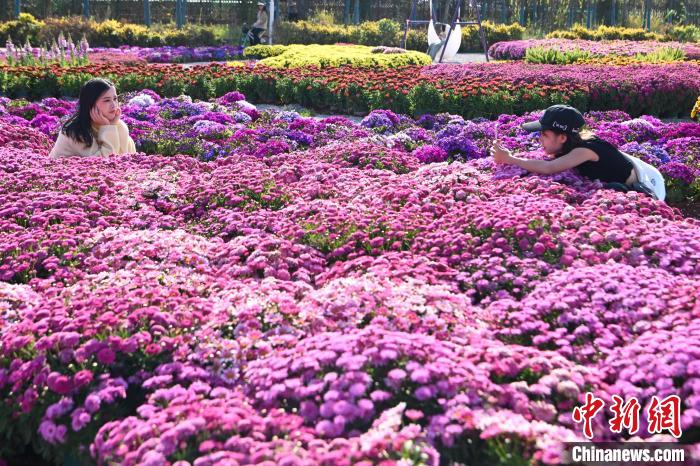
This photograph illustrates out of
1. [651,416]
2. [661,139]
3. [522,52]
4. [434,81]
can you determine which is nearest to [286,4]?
[522,52]

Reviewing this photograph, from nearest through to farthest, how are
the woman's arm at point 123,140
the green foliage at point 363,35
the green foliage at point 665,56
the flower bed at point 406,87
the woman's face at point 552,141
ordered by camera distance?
the woman's face at point 552,141
the woman's arm at point 123,140
the flower bed at point 406,87
the green foliage at point 665,56
the green foliage at point 363,35

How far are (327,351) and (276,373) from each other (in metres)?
0.23

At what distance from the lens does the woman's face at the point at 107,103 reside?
747 centimetres

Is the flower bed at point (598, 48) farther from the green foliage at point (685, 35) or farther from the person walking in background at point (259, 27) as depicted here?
the person walking in background at point (259, 27)

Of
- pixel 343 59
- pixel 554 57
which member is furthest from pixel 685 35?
pixel 343 59

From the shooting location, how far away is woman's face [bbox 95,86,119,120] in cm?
747

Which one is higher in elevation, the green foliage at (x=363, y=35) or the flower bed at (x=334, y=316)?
the green foliage at (x=363, y=35)

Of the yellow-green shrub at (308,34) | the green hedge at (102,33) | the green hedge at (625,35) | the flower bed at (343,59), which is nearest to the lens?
the flower bed at (343,59)

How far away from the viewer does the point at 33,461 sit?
3.53 meters

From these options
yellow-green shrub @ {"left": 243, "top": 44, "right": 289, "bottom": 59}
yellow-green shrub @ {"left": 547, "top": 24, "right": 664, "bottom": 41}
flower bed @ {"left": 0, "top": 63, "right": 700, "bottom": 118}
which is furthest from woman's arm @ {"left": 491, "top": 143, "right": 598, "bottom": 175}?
yellow-green shrub @ {"left": 547, "top": 24, "right": 664, "bottom": 41}

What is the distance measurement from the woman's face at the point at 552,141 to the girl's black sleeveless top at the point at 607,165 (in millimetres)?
151

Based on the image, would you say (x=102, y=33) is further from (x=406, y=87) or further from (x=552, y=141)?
(x=552, y=141)

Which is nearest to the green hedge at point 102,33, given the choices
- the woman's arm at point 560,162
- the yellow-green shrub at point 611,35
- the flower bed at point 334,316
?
the yellow-green shrub at point 611,35

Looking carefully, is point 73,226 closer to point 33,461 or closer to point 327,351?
point 33,461
